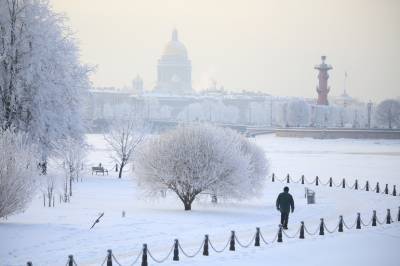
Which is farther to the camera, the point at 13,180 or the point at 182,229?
the point at 182,229

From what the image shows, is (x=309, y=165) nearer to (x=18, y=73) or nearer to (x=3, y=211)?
(x=18, y=73)

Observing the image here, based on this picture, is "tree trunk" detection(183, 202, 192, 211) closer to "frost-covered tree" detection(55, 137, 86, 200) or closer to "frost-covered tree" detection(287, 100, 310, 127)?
"frost-covered tree" detection(55, 137, 86, 200)

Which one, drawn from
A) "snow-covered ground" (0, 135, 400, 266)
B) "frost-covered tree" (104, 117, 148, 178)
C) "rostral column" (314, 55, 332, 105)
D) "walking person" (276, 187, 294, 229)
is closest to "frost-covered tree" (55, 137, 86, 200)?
"snow-covered ground" (0, 135, 400, 266)

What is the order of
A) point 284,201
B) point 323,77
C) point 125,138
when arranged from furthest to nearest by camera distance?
point 323,77 < point 125,138 < point 284,201

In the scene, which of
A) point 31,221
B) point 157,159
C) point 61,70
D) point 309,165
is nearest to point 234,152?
point 157,159

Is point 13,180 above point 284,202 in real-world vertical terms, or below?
above

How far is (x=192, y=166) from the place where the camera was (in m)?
30.0

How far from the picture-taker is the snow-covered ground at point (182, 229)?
19.8 m

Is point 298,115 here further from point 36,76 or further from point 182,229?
point 182,229

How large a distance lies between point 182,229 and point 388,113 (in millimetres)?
128894

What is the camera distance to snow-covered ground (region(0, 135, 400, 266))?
19.8m

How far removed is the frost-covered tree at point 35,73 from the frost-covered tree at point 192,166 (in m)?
9.43

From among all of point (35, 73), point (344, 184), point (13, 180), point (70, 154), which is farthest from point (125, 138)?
point (13, 180)

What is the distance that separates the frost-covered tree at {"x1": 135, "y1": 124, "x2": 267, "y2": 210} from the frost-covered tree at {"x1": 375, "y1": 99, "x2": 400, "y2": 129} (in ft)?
391
